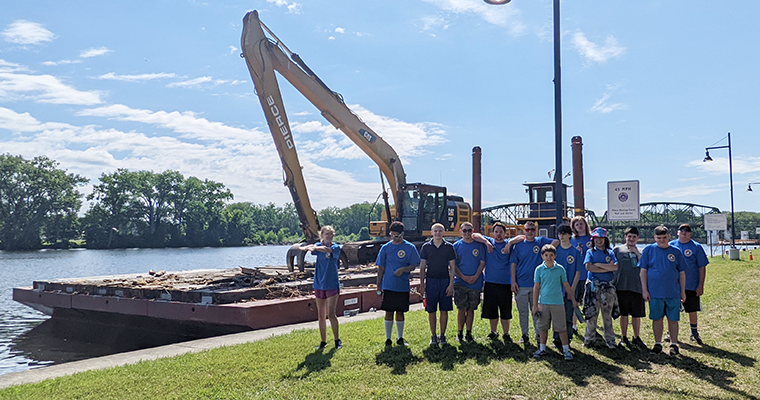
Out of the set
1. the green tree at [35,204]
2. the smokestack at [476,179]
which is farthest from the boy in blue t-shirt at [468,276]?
the green tree at [35,204]

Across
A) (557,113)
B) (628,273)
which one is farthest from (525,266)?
(557,113)

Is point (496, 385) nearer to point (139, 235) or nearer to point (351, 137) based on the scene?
point (351, 137)

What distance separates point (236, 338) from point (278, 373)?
2.99 metres

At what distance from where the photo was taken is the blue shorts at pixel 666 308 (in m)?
7.11

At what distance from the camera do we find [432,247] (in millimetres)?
7680

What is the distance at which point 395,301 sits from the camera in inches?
298

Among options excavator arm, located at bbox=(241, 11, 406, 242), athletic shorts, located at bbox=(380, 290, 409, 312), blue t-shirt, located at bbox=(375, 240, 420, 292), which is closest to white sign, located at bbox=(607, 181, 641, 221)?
blue t-shirt, located at bbox=(375, 240, 420, 292)

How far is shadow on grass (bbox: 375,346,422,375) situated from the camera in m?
6.45

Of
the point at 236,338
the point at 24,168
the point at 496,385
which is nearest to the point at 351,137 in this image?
the point at 236,338

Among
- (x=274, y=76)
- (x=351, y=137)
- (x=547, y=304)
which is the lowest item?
(x=547, y=304)

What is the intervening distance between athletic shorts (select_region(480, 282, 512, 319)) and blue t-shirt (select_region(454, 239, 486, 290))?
16cm

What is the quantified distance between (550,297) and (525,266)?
2.65ft

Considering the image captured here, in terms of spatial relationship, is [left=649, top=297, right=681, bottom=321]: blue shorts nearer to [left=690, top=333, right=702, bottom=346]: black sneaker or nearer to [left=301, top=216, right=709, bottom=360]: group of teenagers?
[left=301, top=216, right=709, bottom=360]: group of teenagers

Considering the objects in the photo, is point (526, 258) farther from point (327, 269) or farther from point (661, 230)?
point (327, 269)
